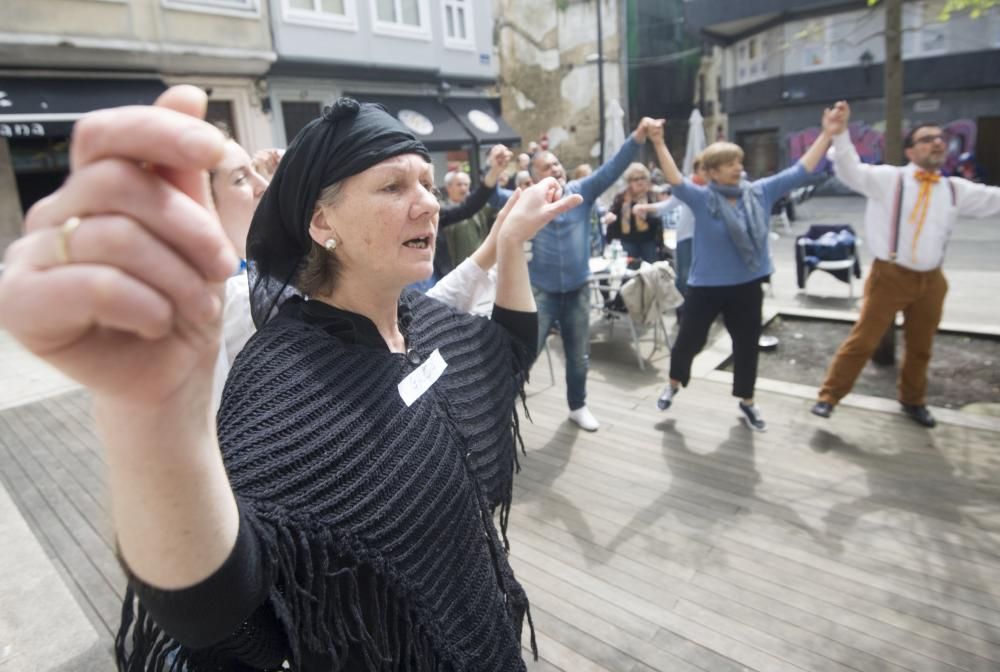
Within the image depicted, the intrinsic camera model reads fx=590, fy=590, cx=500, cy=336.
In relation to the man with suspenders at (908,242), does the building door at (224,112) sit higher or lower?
higher

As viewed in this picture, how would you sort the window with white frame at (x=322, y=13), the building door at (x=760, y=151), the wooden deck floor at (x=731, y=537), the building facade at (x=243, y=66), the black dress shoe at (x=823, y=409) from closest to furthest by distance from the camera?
the wooden deck floor at (x=731, y=537) → the black dress shoe at (x=823, y=409) → the building facade at (x=243, y=66) → the window with white frame at (x=322, y=13) → the building door at (x=760, y=151)

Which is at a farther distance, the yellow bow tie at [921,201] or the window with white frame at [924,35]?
the window with white frame at [924,35]

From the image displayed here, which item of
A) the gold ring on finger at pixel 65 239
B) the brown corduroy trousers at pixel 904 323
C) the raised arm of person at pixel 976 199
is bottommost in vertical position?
the brown corduroy trousers at pixel 904 323

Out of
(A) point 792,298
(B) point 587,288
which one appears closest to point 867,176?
(B) point 587,288

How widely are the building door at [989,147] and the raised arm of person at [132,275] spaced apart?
973 inches

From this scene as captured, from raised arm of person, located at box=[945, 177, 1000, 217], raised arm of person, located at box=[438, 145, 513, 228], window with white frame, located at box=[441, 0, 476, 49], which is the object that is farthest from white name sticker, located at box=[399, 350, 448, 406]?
window with white frame, located at box=[441, 0, 476, 49]

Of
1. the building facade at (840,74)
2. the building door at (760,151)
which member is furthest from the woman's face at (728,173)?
the building door at (760,151)

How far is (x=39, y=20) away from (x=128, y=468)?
37.3 feet

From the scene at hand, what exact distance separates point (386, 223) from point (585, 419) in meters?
3.41

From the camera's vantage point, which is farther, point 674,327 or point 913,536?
point 674,327

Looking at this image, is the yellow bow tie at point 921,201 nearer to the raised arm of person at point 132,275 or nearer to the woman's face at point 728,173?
the woman's face at point 728,173

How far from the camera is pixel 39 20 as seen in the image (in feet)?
28.5

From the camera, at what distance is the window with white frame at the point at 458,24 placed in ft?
48.7

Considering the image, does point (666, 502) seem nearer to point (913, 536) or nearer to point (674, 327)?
point (913, 536)
